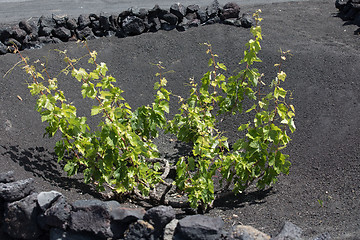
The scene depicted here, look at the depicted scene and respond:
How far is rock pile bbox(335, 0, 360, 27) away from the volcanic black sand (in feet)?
0.60

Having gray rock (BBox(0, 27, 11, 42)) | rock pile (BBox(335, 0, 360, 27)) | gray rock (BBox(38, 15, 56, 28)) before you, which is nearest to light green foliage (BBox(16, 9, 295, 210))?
gray rock (BBox(0, 27, 11, 42))

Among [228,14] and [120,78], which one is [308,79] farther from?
[120,78]

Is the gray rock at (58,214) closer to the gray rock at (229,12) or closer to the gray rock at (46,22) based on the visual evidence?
the gray rock at (46,22)

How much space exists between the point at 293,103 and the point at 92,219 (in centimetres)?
356

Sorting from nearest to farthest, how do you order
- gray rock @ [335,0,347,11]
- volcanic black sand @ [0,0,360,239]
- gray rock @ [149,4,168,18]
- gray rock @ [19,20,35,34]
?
1. volcanic black sand @ [0,0,360,239]
2. gray rock @ [19,20,35,34]
3. gray rock @ [149,4,168,18]
4. gray rock @ [335,0,347,11]

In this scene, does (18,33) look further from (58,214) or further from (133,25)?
(58,214)

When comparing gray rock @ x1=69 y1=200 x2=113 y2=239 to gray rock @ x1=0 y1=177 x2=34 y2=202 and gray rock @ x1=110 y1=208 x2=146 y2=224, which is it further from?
gray rock @ x1=0 y1=177 x2=34 y2=202

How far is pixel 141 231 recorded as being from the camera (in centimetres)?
395

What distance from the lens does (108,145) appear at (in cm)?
445

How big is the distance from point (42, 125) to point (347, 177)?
378 cm

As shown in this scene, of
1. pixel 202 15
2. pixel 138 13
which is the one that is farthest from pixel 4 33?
pixel 202 15

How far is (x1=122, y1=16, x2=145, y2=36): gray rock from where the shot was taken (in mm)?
8102

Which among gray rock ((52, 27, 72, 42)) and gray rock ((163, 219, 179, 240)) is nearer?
gray rock ((163, 219, 179, 240))

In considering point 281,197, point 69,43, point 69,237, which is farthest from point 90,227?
point 69,43
